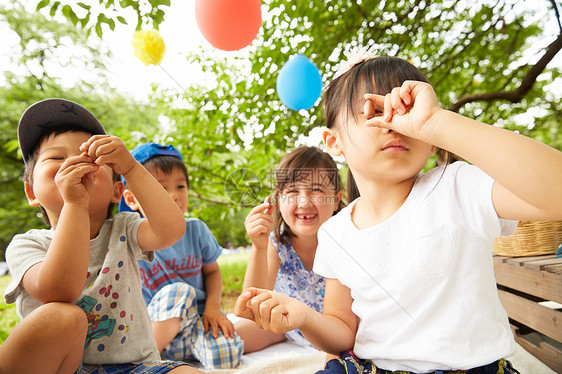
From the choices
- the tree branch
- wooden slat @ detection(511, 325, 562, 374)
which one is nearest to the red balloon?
the tree branch

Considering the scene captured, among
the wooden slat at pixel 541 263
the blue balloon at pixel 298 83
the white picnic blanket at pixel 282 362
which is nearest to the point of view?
the wooden slat at pixel 541 263

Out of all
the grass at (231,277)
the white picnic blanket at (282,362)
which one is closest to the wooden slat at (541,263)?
the white picnic blanket at (282,362)

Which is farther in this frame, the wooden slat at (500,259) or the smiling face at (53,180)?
the wooden slat at (500,259)

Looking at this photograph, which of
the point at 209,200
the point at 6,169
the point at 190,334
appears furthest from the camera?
the point at 6,169

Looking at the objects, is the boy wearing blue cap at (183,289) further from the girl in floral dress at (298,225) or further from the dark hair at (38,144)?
the dark hair at (38,144)

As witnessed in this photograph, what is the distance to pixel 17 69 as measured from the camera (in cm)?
718

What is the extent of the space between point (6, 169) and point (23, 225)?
1.04 m

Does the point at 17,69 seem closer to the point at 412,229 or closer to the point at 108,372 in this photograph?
the point at 108,372

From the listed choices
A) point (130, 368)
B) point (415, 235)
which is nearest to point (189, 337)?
point (130, 368)

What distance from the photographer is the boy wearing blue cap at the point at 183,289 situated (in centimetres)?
155

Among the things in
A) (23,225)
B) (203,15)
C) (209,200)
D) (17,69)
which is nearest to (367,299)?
(203,15)

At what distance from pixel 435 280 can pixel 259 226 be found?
636 millimetres

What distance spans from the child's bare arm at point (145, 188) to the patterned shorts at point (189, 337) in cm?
61

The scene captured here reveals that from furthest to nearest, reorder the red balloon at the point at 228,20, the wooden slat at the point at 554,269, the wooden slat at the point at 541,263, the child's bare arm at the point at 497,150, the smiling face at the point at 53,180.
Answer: the red balloon at the point at 228,20 < the wooden slat at the point at 541,263 < the wooden slat at the point at 554,269 < the smiling face at the point at 53,180 < the child's bare arm at the point at 497,150
